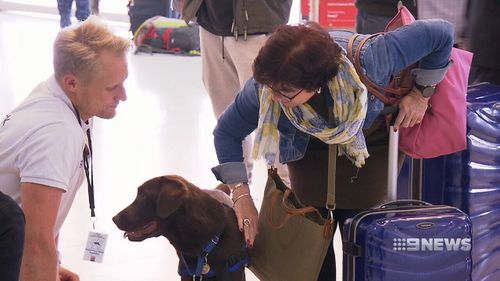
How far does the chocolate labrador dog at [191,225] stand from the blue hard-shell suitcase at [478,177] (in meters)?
0.69

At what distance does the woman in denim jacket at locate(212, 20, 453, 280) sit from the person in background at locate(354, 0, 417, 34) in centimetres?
110

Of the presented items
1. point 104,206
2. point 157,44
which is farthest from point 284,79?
point 157,44

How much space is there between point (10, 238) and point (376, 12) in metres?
2.26

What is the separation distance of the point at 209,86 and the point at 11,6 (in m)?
9.71

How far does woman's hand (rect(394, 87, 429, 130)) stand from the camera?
2113 mm

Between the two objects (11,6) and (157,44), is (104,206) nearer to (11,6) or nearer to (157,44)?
(157,44)

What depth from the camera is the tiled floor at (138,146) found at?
3.30m

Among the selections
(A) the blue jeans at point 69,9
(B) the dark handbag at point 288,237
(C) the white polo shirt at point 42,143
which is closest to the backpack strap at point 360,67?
(B) the dark handbag at point 288,237

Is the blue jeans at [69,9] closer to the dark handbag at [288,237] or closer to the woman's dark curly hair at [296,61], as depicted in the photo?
the dark handbag at [288,237]

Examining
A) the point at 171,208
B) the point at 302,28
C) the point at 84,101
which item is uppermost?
the point at 302,28

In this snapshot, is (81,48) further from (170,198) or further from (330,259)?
(330,259)

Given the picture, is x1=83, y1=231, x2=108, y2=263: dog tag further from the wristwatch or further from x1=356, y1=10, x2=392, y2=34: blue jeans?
x1=356, y1=10, x2=392, y2=34: blue jeans

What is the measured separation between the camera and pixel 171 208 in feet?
7.54

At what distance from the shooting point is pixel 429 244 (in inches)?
81.7
